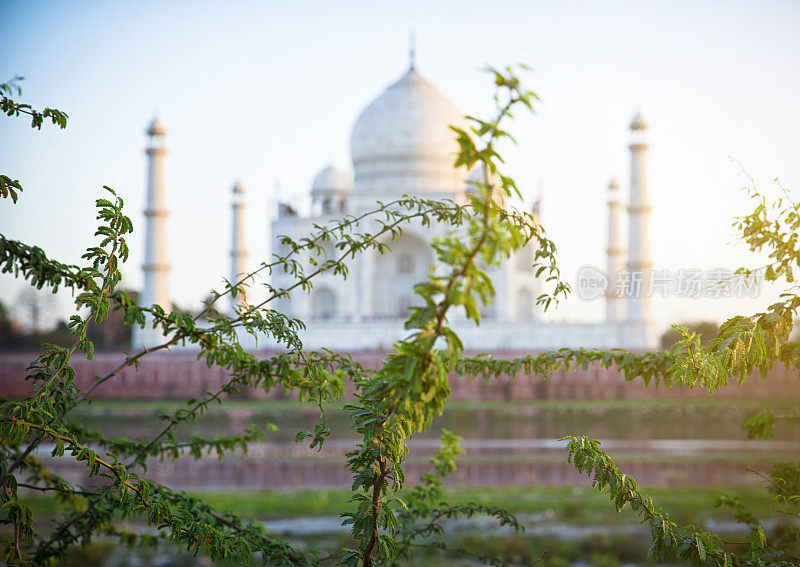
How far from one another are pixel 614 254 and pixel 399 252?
5.61 meters

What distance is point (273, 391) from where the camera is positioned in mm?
15820

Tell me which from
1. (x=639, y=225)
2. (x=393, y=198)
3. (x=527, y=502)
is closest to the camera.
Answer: (x=527, y=502)

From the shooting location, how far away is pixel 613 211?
22.0 m

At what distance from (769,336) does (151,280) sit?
17.9 meters

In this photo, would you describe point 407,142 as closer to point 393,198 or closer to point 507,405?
point 393,198

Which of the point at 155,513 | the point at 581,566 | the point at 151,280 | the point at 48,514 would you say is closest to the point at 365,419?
the point at 155,513

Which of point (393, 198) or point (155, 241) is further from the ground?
point (393, 198)

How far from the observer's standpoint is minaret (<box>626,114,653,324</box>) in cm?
1881

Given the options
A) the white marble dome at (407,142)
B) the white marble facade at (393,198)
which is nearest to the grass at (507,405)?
the white marble facade at (393,198)

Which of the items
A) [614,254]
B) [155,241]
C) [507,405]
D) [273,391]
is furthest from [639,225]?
[155,241]

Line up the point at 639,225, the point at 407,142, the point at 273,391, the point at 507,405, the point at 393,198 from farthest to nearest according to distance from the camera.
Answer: the point at 407,142 < the point at 393,198 < the point at 639,225 < the point at 273,391 < the point at 507,405

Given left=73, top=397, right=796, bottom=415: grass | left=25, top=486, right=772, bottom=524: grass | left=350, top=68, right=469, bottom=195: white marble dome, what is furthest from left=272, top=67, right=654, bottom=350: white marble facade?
left=25, top=486, right=772, bottom=524: grass

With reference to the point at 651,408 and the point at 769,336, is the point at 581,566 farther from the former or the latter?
the point at 651,408

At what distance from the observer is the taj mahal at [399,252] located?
61.9 ft
